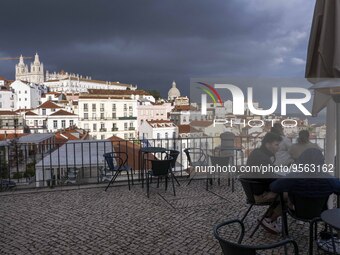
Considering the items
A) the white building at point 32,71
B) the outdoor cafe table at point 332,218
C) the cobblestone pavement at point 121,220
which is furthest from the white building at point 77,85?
the outdoor cafe table at point 332,218

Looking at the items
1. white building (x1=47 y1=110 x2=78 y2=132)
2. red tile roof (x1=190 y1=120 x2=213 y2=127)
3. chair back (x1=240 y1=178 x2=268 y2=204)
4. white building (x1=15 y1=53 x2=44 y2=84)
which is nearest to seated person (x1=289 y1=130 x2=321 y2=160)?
chair back (x1=240 y1=178 x2=268 y2=204)

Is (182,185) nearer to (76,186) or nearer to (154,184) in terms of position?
(154,184)

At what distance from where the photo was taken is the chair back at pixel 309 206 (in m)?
3.29

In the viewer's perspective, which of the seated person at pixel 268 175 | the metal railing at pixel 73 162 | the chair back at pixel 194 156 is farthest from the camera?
the metal railing at pixel 73 162

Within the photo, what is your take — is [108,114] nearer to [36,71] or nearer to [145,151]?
[145,151]

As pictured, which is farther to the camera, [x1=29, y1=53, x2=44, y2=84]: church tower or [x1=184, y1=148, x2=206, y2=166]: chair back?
[x1=29, y1=53, x2=44, y2=84]: church tower

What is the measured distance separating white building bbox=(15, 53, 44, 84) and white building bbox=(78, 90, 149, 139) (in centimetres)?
8514

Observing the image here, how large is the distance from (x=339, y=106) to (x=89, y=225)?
Answer: 11.4 ft

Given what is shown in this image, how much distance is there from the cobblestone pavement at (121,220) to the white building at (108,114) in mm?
66682

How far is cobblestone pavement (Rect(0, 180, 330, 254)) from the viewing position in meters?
3.81

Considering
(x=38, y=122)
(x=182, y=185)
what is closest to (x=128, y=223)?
(x=182, y=185)

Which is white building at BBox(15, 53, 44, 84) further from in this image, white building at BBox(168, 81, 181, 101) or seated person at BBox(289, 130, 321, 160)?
seated person at BBox(289, 130, 321, 160)

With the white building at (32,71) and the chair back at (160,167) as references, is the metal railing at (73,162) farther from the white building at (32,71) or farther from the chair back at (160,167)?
the white building at (32,71)

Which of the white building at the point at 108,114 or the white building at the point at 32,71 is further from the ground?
the white building at the point at 32,71
